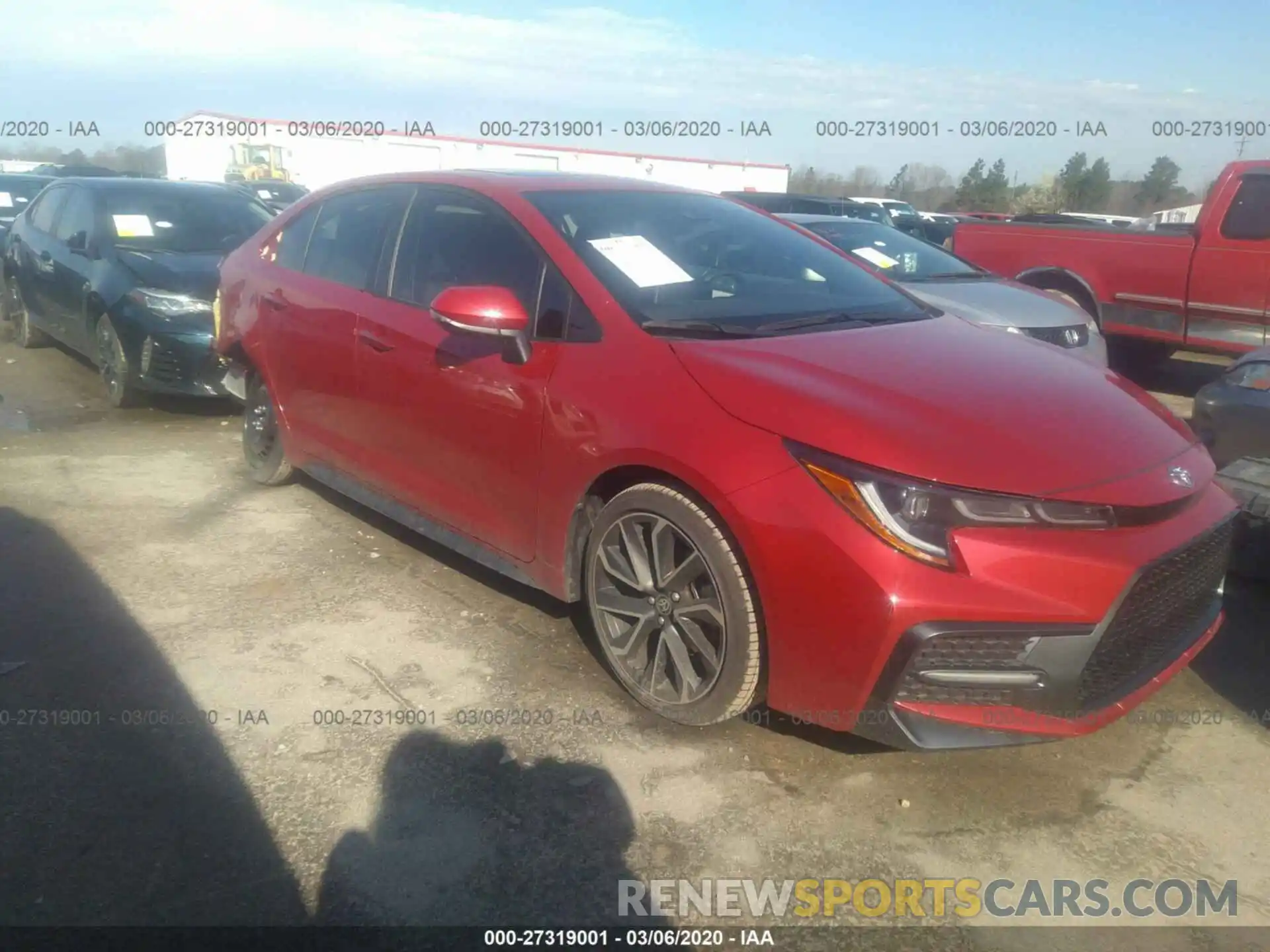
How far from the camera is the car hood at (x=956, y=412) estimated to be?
2590 millimetres

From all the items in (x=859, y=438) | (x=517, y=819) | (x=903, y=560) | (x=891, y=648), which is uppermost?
(x=859, y=438)

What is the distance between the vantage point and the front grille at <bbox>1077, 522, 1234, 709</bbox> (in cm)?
261

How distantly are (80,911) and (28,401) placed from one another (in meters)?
6.12

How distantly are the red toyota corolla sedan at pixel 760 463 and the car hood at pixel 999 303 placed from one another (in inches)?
99.0

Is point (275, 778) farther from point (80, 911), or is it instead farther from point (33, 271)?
point (33, 271)

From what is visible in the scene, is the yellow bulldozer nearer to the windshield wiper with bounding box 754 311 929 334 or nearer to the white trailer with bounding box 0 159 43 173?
the white trailer with bounding box 0 159 43 173

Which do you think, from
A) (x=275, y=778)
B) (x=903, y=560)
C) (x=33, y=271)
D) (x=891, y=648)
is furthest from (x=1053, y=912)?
(x=33, y=271)

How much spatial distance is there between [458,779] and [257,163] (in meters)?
37.4

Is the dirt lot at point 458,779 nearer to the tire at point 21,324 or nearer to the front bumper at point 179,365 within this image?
the front bumper at point 179,365

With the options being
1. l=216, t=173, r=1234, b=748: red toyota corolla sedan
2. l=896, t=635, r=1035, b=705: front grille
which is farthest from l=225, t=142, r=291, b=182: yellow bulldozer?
l=896, t=635, r=1035, b=705: front grille

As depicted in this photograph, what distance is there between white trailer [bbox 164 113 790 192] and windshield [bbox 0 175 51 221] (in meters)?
18.9

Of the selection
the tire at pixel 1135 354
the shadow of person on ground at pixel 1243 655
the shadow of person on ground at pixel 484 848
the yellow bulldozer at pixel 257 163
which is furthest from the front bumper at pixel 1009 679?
the yellow bulldozer at pixel 257 163

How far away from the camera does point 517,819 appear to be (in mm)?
2730

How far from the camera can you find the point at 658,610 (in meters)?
3.09
